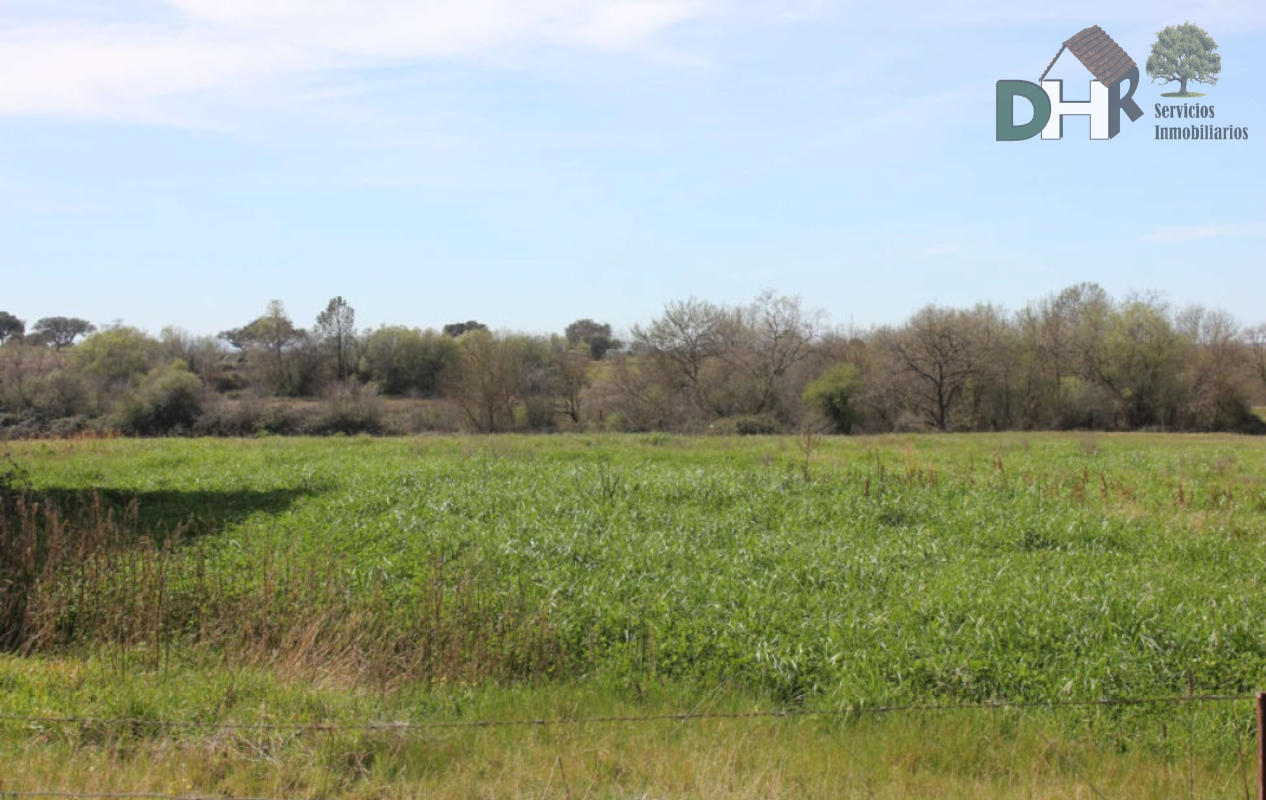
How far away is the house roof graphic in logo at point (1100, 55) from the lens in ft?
58.3

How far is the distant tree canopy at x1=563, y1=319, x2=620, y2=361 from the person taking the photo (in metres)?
86.2

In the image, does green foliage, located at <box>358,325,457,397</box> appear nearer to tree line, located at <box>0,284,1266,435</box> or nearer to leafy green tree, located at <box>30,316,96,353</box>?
tree line, located at <box>0,284,1266,435</box>

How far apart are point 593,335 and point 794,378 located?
45.4m

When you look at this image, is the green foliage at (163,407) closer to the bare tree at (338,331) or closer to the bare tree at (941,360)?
the bare tree at (338,331)

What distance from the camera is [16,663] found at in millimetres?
7031

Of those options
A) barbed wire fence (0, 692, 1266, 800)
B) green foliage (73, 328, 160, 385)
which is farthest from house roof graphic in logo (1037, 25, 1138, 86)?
green foliage (73, 328, 160, 385)

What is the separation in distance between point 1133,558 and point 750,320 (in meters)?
41.1

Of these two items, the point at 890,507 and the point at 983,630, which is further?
the point at 890,507

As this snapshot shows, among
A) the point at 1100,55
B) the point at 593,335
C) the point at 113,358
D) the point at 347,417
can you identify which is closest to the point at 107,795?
the point at 1100,55

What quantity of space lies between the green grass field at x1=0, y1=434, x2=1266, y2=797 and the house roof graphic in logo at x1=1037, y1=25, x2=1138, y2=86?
8371 millimetres

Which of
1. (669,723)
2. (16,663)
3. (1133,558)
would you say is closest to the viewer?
(669,723)

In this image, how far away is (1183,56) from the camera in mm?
17391

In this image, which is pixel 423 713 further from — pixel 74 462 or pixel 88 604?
pixel 74 462

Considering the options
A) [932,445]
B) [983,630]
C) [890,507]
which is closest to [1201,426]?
[932,445]
